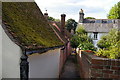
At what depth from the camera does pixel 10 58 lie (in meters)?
3.68

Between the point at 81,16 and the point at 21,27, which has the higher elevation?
the point at 81,16

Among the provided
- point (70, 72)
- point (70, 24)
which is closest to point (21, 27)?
point (70, 72)

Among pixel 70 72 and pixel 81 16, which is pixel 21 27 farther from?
pixel 81 16

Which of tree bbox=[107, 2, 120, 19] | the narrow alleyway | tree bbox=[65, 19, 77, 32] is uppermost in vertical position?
tree bbox=[107, 2, 120, 19]

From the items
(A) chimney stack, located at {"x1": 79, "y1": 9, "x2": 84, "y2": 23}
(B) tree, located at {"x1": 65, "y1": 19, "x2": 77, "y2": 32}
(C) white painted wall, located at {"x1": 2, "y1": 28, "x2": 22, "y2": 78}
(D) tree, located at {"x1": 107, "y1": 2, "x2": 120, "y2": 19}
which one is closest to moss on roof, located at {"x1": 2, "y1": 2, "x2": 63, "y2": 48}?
(C) white painted wall, located at {"x1": 2, "y1": 28, "x2": 22, "y2": 78}

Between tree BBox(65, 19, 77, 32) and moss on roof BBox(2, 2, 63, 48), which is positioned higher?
tree BBox(65, 19, 77, 32)

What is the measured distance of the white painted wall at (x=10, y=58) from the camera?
11.6 feet

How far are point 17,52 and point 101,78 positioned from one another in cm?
212

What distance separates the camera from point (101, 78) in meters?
2.69

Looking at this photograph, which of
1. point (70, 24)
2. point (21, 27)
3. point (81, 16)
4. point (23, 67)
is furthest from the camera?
point (70, 24)

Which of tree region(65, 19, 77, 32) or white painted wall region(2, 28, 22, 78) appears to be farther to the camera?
tree region(65, 19, 77, 32)

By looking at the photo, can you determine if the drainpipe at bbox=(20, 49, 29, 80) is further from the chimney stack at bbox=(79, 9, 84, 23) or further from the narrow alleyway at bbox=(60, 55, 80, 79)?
the chimney stack at bbox=(79, 9, 84, 23)

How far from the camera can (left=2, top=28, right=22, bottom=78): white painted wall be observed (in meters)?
3.55

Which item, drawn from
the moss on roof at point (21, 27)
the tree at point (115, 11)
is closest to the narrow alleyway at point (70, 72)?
the moss on roof at point (21, 27)
